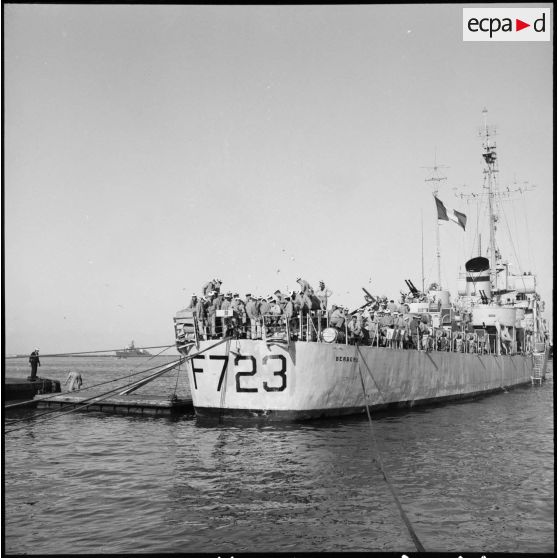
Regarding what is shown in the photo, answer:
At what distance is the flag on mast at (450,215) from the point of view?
3117 centimetres

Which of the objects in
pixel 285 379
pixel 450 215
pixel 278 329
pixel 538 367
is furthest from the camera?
pixel 538 367

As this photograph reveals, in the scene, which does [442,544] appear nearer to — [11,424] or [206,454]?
[206,454]

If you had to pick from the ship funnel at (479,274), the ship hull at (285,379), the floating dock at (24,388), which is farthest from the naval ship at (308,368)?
the floating dock at (24,388)

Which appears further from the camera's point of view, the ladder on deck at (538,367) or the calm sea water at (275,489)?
the ladder on deck at (538,367)

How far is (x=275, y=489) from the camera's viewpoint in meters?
10.9

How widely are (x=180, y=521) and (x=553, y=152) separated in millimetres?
7762

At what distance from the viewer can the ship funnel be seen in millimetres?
38000

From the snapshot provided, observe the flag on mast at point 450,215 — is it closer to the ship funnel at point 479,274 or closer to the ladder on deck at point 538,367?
the ship funnel at point 479,274

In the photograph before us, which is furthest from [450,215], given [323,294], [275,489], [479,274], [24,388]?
[275,489]

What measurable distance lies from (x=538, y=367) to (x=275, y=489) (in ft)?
119

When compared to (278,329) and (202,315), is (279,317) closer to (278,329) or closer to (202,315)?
(278,329)

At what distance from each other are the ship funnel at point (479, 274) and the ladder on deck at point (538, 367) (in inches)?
267

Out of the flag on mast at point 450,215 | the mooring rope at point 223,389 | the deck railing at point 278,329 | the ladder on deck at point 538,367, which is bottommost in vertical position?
the ladder on deck at point 538,367

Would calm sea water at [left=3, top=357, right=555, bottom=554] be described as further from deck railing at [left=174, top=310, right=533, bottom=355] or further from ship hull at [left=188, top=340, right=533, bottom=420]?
deck railing at [left=174, top=310, right=533, bottom=355]
